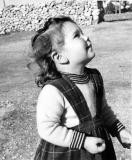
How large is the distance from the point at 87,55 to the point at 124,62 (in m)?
5.82

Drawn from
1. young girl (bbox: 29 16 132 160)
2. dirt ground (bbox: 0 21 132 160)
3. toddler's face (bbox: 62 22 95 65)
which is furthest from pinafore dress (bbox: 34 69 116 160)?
dirt ground (bbox: 0 21 132 160)

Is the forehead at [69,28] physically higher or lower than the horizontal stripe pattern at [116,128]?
higher

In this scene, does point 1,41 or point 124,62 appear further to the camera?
point 1,41

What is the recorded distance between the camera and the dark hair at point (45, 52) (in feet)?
7.11

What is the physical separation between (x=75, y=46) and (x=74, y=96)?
30 cm

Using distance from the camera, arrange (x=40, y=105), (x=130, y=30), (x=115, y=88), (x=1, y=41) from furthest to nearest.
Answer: (x=1, y=41)
(x=130, y=30)
(x=115, y=88)
(x=40, y=105)

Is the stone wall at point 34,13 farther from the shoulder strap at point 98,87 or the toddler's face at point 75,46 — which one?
the toddler's face at point 75,46

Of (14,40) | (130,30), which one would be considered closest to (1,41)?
(14,40)

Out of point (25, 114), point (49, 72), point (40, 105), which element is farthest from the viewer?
point (25, 114)

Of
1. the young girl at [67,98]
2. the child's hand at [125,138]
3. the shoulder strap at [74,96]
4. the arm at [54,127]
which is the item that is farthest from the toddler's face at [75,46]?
the child's hand at [125,138]

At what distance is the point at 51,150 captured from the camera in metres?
2.18

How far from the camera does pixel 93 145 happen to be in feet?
6.67

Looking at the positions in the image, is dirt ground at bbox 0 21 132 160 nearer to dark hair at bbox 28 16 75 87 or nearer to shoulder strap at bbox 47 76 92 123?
dark hair at bbox 28 16 75 87

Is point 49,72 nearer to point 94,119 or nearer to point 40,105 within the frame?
point 40,105
